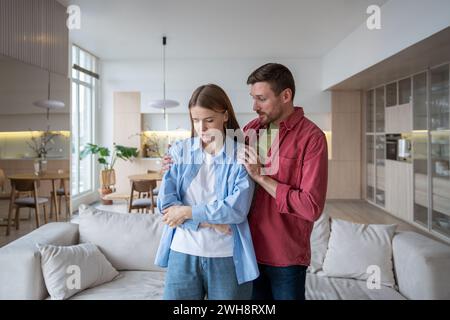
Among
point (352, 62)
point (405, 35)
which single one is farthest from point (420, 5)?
point (352, 62)

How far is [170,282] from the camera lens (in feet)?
3.75

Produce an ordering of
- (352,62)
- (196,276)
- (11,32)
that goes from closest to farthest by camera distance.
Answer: (196,276)
(11,32)
(352,62)

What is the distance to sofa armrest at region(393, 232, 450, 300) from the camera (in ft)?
6.37

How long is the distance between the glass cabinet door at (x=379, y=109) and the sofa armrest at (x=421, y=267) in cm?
547

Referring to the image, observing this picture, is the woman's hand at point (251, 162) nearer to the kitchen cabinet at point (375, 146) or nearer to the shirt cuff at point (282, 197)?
the shirt cuff at point (282, 197)

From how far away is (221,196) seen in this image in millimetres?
1166

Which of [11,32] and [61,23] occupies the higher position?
[61,23]

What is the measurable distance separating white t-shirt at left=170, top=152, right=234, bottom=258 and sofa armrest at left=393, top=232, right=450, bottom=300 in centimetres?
135

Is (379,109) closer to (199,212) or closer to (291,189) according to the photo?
→ (291,189)

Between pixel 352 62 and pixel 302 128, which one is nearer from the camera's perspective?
pixel 302 128

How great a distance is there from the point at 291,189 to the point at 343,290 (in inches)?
53.6
